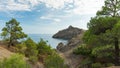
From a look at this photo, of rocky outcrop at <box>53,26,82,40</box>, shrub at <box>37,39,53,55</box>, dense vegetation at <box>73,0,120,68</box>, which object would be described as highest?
dense vegetation at <box>73,0,120,68</box>

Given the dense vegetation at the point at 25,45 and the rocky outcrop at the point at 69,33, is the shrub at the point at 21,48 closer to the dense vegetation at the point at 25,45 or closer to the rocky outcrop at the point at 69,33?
the dense vegetation at the point at 25,45

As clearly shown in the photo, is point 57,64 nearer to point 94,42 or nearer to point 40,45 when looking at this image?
point 94,42

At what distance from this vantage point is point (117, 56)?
129 feet

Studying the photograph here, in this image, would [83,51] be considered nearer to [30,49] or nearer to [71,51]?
[71,51]

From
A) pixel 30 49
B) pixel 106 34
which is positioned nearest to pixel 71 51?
pixel 30 49

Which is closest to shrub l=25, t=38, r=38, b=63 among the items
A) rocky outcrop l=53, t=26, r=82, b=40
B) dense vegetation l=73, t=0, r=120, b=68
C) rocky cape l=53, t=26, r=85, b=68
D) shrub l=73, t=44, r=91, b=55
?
rocky cape l=53, t=26, r=85, b=68

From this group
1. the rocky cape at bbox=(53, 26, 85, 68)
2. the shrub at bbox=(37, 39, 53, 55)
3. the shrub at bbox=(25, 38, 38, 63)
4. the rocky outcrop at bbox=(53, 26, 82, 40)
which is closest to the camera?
the shrub at bbox=(25, 38, 38, 63)

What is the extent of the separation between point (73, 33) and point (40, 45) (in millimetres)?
100838

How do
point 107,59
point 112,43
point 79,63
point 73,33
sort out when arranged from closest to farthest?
point 112,43, point 107,59, point 79,63, point 73,33

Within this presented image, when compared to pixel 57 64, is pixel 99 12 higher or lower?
higher

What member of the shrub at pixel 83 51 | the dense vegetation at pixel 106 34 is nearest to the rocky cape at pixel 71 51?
the shrub at pixel 83 51

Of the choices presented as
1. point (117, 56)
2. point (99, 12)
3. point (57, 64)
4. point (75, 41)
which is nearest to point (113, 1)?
point (99, 12)

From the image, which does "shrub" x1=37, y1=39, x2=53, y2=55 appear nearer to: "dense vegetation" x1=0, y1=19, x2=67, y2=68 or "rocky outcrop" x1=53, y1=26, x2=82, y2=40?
"dense vegetation" x1=0, y1=19, x2=67, y2=68

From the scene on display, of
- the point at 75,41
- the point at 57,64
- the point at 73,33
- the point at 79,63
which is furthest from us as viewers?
the point at 73,33
